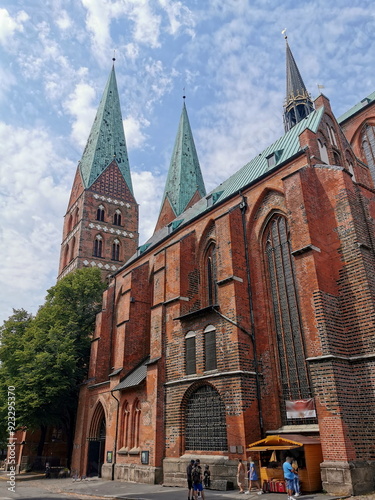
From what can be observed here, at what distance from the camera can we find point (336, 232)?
1451 centimetres

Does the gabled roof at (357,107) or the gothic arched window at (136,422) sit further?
the gabled roof at (357,107)

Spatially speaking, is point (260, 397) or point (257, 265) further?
point (257, 265)

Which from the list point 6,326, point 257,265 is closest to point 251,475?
point 257,265

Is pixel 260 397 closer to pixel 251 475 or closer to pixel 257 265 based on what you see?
pixel 251 475

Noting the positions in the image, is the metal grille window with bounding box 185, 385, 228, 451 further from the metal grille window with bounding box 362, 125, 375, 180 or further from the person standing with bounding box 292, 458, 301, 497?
the metal grille window with bounding box 362, 125, 375, 180

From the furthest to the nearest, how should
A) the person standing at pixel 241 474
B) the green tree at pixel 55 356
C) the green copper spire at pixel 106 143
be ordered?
1. the green copper spire at pixel 106 143
2. the green tree at pixel 55 356
3. the person standing at pixel 241 474

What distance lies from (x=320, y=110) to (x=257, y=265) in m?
8.27

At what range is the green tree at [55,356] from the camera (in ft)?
75.9

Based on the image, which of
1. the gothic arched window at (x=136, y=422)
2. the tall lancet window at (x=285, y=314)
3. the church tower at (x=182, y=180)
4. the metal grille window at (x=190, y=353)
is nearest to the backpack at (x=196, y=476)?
the tall lancet window at (x=285, y=314)

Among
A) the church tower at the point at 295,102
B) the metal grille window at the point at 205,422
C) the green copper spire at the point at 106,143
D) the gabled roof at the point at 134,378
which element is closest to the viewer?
the metal grille window at the point at 205,422

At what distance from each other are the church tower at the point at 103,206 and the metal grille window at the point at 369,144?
2569cm

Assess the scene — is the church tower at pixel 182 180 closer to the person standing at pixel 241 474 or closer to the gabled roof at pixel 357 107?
the gabled roof at pixel 357 107

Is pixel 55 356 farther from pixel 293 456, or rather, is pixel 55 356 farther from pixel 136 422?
pixel 293 456

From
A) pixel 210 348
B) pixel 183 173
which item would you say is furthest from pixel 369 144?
pixel 183 173
